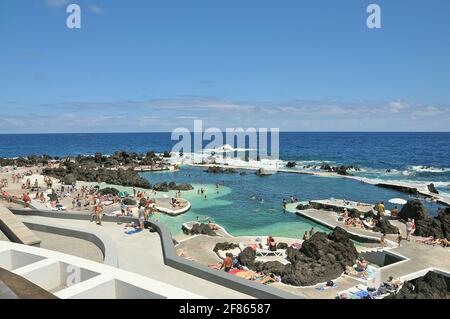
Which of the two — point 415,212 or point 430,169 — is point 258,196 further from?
point 430,169

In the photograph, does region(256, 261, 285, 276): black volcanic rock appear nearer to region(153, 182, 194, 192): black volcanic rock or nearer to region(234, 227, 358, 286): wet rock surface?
region(234, 227, 358, 286): wet rock surface

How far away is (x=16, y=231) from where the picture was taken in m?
10.6

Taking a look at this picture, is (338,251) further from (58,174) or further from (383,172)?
(383,172)

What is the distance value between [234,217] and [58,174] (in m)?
30.9

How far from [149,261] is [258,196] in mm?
30709

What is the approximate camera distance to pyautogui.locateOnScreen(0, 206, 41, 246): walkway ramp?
33.6ft

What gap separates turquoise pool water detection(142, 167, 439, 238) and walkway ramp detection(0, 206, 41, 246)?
15.4m

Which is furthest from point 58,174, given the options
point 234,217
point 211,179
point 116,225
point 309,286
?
point 309,286

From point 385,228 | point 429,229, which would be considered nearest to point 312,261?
point 385,228

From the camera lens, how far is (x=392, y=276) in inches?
665

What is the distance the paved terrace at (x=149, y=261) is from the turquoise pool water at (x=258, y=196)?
1251cm

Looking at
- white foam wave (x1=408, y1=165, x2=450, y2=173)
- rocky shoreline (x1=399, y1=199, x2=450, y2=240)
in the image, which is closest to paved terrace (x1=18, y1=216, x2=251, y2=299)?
rocky shoreline (x1=399, y1=199, x2=450, y2=240)

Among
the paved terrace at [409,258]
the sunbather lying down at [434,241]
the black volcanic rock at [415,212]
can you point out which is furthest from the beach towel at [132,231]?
the black volcanic rock at [415,212]
